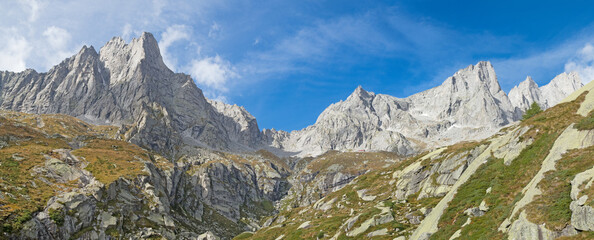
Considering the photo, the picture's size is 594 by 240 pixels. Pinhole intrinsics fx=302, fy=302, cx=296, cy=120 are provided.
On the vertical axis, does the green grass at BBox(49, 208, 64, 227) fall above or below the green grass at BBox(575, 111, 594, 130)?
above

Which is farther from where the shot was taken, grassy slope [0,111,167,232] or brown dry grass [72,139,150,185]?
brown dry grass [72,139,150,185]

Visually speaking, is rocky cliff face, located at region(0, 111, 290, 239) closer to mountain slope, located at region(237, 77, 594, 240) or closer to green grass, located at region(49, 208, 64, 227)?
green grass, located at region(49, 208, 64, 227)

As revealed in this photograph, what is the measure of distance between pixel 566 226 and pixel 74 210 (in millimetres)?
120051

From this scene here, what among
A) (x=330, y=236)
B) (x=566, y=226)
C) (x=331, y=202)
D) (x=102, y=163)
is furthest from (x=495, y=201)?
(x=102, y=163)

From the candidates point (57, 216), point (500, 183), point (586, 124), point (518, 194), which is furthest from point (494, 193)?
point (57, 216)

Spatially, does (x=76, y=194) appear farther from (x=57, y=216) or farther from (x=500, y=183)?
(x=500, y=183)

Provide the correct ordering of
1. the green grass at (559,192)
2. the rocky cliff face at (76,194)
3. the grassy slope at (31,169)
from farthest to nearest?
the rocky cliff face at (76,194) → the grassy slope at (31,169) → the green grass at (559,192)

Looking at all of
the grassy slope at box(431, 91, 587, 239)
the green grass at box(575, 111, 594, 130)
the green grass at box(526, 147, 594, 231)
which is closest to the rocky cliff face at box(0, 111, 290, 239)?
the grassy slope at box(431, 91, 587, 239)

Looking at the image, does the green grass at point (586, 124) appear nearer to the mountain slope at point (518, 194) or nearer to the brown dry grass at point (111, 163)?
the mountain slope at point (518, 194)

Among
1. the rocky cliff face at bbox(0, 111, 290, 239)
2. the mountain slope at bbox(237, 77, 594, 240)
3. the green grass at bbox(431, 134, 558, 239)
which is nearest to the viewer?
the mountain slope at bbox(237, 77, 594, 240)

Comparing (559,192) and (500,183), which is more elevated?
(500,183)

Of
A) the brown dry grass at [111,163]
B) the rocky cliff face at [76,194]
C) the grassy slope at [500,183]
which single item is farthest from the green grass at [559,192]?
the brown dry grass at [111,163]

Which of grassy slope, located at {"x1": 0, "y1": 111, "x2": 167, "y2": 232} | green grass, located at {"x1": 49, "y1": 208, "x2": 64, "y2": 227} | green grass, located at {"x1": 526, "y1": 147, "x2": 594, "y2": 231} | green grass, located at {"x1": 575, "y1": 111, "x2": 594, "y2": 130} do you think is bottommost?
green grass, located at {"x1": 526, "y1": 147, "x2": 594, "y2": 231}

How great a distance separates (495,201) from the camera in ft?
87.6
